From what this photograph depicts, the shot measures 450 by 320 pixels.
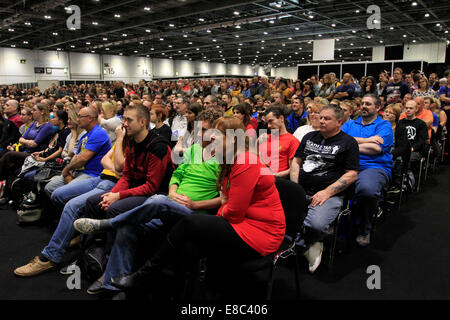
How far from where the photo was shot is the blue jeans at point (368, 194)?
279 cm

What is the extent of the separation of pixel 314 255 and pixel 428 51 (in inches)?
882

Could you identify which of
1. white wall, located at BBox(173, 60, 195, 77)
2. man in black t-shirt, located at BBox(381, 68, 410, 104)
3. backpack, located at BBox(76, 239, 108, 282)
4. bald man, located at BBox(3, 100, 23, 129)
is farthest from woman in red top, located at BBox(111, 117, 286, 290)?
white wall, located at BBox(173, 60, 195, 77)

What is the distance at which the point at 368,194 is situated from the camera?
2.78 m

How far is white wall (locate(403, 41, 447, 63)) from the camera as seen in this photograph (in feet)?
63.4

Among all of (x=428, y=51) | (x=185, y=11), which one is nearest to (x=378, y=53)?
(x=428, y=51)

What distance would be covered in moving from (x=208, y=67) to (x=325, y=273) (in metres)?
35.1

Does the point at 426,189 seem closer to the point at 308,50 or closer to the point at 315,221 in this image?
the point at 315,221

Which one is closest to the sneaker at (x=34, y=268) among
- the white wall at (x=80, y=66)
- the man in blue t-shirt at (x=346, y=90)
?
the man in blue t-shirt at (x=346, y=90)

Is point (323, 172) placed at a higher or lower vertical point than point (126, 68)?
lower

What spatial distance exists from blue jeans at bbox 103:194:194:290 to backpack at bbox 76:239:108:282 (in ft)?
0.82

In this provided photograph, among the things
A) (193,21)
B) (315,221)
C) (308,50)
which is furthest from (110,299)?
(308,50)

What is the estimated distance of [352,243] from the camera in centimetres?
302

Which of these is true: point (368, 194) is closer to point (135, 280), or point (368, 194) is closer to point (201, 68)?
point (135, 280)

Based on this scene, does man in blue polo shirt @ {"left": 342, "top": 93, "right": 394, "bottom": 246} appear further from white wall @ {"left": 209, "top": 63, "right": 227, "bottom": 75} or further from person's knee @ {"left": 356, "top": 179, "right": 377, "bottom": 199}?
white wall @ {"left": 209, "top": 63, "right": 227, "bottom": 75}
